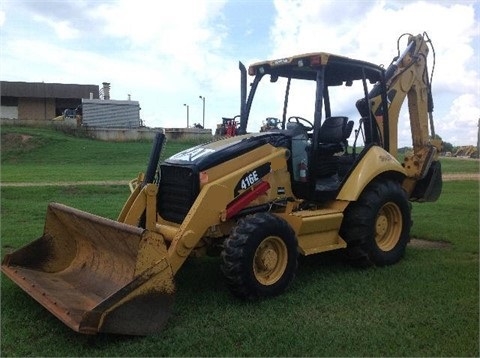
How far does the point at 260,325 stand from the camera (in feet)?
16.4

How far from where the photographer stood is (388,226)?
7531 mm

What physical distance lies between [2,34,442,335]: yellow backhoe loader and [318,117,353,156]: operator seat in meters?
0.01

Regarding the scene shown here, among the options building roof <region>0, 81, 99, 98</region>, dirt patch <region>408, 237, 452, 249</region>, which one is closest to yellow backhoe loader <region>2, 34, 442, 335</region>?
dirt patch <region>408, 237, 452, 249</region>

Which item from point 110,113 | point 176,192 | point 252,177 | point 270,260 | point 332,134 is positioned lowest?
point 270,260

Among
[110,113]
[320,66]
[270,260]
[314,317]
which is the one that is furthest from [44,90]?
[314,317]

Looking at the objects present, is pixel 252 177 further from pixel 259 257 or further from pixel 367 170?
pixel 367 170

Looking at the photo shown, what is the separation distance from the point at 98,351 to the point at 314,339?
72.3 inches

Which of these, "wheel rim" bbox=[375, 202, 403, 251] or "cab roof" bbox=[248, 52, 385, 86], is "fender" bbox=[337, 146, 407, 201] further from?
"cab roof" bbox=[248, 52, 385, 86]

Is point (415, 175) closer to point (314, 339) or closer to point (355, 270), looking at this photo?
point (355, 270)

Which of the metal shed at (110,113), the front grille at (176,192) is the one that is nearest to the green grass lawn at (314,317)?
the front grille at (176,192)

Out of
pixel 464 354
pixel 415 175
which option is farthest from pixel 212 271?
pixel 415 175

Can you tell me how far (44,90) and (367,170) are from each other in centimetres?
4802

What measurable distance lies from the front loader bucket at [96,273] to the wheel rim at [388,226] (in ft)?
11.4

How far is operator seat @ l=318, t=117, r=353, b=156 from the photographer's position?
6.87 metres
